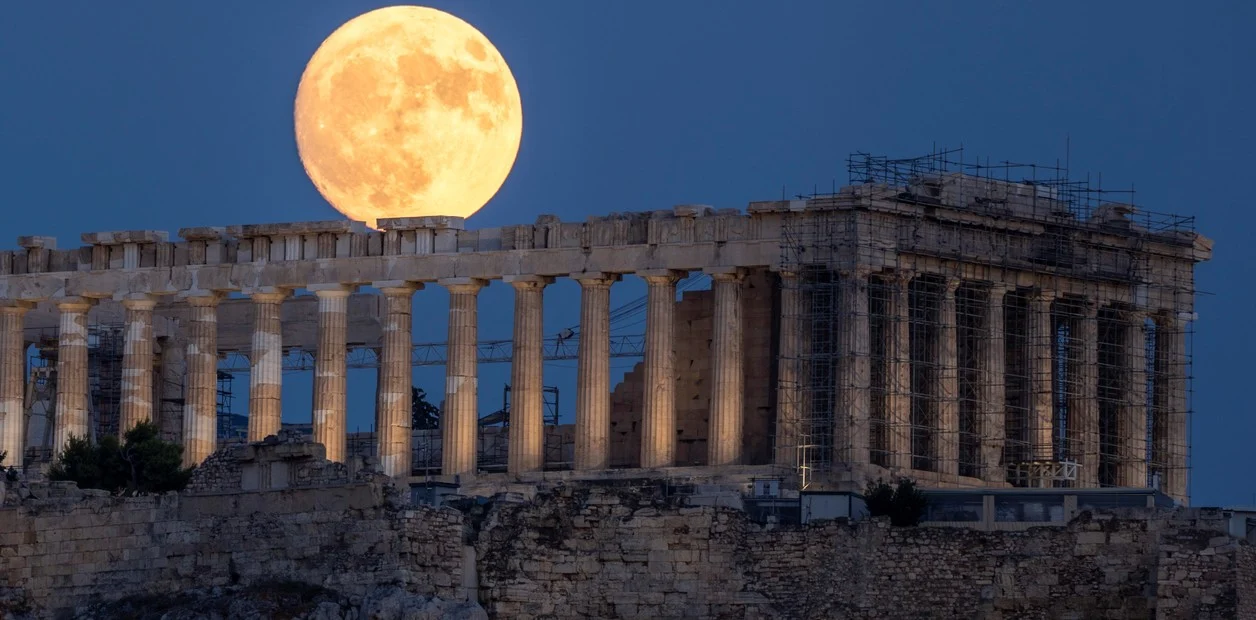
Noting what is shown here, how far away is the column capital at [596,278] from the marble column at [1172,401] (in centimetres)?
1606

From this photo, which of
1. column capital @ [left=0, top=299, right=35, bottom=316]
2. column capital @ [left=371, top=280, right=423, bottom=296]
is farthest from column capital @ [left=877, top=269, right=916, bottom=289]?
column capital @ [left=0, top=299, right=35, bottom=316]

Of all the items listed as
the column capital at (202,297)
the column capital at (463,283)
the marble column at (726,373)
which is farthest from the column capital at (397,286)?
the marble column at (726,373)

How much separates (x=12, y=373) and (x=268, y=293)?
887 cm

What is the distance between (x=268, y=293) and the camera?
106375 millimetres

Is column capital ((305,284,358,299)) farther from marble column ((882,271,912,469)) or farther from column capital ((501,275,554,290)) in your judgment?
marble column ((882,271,912,469))

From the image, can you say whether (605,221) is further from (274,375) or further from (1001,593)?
(1001,593)

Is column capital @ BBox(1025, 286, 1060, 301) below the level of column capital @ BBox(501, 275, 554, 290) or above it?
below

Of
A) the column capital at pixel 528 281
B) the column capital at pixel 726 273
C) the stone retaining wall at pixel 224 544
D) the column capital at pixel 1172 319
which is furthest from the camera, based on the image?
the column capital at pixel 1172 319

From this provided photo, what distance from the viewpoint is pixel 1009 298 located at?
339 feet

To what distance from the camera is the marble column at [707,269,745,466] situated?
9825 centimetres

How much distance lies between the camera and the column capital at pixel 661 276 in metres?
100

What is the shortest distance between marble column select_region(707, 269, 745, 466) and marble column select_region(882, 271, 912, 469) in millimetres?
4105

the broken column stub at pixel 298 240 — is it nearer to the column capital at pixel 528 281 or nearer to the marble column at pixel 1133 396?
the column capital at pixel 528 281

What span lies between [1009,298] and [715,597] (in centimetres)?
2866
